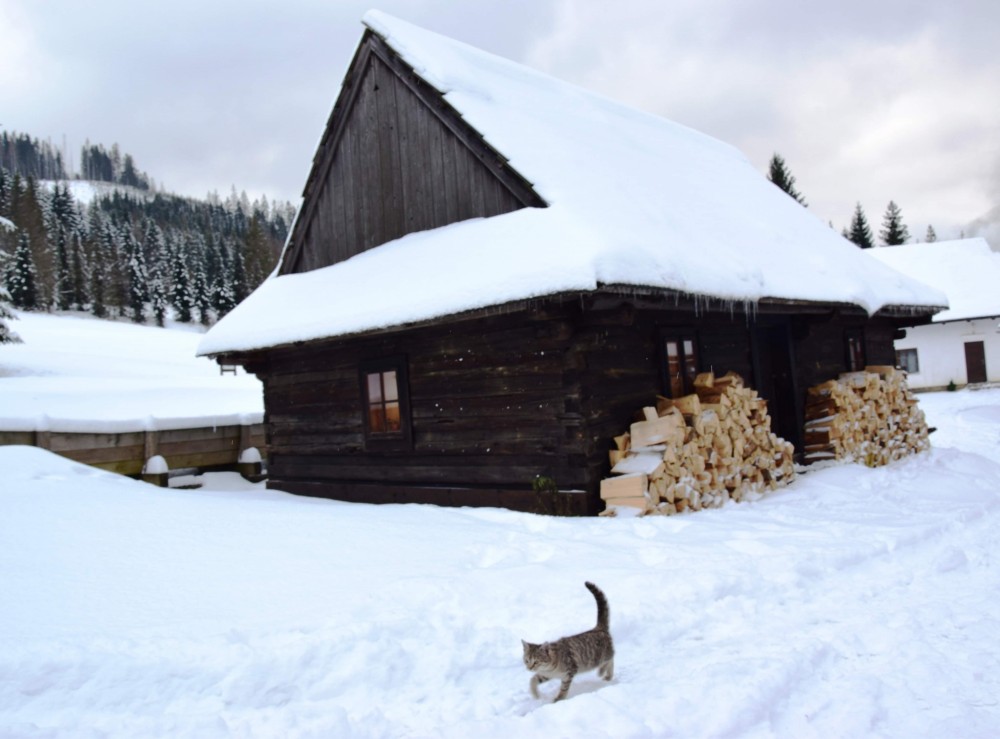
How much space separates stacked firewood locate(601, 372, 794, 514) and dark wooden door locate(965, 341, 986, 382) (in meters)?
24.5

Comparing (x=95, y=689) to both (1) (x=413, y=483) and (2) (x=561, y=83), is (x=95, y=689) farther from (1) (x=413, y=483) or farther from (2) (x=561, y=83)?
(2) (x=561, y=83)

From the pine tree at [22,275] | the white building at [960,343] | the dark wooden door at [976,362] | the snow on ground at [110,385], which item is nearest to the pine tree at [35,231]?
the pine tree at [22,275]

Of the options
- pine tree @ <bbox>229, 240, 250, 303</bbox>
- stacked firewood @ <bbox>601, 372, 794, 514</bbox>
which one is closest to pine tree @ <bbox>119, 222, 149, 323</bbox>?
pine tree @ <bbox>229, 240, 250, 303</bbox>

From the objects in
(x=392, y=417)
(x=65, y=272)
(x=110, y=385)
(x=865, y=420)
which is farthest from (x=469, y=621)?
(x=65, y=272)

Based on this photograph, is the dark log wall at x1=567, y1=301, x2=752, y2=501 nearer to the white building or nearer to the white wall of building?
the white building

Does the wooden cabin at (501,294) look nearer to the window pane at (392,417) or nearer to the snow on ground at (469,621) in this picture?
the window pane at (392,417)

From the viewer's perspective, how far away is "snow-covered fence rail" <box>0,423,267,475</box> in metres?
11.1

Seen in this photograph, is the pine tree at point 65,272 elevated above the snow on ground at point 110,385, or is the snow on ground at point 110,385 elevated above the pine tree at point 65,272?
the pine tree at point 65,272

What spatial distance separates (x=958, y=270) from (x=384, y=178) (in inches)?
1202

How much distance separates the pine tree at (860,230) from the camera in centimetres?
5188

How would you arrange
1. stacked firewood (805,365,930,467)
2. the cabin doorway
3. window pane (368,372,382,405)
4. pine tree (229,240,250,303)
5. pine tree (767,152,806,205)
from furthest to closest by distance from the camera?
pine tree (229,240,250,303), pine tree (767,152,806,205), the cabin doorway, stacked firewood (805,365,930,467), window pane (368,372,382,405)

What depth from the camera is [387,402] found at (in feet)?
33.8

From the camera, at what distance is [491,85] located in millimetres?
11484

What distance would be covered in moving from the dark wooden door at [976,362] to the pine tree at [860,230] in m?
24.0
